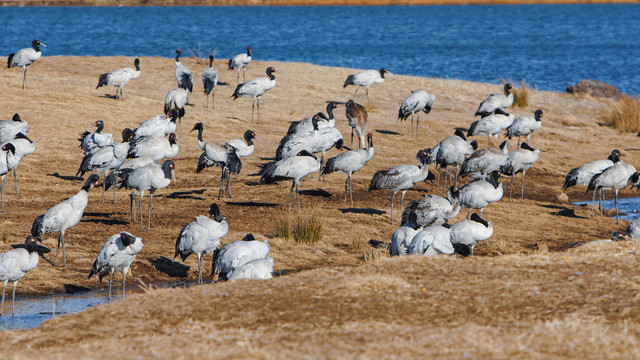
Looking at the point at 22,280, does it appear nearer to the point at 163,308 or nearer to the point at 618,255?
the point at 163,308

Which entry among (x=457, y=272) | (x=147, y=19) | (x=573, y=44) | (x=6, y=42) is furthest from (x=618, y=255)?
(x=147, y=19)

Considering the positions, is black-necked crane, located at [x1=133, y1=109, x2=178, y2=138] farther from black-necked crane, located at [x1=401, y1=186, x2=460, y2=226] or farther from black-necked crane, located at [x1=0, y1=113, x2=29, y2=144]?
black-necked crane, located at [x1=401, y1=186, x2=460, y2=226]

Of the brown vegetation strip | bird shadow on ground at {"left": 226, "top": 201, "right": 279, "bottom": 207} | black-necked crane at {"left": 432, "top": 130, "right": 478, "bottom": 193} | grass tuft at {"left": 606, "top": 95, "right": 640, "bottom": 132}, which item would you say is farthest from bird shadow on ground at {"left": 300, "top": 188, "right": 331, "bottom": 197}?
grass tuft at {"left": 606, "top": 95, "right": 640, "bottom": 132}

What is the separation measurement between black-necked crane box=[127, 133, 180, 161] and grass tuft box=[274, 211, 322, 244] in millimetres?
4428

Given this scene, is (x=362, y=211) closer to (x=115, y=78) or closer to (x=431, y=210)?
(x=431, y=210)

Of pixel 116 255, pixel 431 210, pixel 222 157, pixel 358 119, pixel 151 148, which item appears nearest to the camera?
pixel 116 255

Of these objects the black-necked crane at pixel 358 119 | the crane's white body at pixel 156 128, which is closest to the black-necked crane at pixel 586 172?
the black-necked crane at pixel 358 119

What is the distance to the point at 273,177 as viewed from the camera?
57.8ft

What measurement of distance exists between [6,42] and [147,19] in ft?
128

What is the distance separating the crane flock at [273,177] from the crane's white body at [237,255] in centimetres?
2

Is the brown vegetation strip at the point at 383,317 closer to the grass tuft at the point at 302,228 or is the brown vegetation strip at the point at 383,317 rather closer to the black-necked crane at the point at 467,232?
the black-necked crane at the point at 467,232

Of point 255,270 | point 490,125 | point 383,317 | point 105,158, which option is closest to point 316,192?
point 105,158

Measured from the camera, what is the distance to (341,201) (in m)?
18.9

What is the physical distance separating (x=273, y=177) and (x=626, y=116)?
57.7 ft
